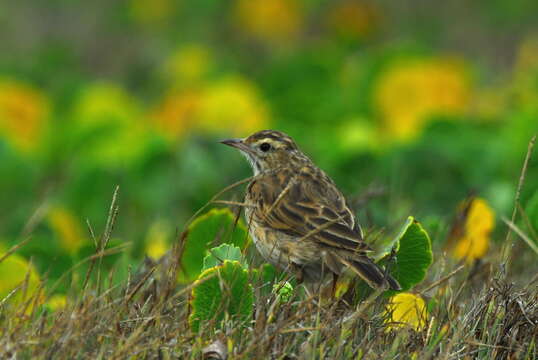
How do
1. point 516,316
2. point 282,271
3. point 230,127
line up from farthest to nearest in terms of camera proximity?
point 230,127 < point 282,271 < point 516,316

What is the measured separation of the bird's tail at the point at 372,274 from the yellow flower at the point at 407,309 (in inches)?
3.5

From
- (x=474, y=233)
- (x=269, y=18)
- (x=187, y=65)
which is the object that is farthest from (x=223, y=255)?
(x=269, y=18)

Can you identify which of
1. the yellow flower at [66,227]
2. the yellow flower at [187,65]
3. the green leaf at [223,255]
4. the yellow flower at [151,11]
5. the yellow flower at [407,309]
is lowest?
the yellow flower at [66,227]

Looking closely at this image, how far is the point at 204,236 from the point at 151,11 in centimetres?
1048

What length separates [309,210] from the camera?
5.45m

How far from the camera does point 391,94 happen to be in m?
11.4

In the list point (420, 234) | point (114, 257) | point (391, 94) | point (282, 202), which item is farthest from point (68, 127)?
point (420, 234)

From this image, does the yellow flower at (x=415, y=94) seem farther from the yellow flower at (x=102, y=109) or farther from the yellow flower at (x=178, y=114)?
the yellow flower at (x=102, y=109)

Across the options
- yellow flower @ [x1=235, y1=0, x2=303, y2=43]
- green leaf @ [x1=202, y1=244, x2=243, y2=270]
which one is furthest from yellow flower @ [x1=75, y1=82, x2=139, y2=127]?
green leaf @ [x1=202, y1=244, x2=243, y2=270]

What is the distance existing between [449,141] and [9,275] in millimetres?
4691

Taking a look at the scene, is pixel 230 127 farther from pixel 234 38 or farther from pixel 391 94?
pixel 234 38

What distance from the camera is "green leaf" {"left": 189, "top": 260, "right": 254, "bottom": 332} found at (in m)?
4.46

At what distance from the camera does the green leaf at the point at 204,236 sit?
5562mm

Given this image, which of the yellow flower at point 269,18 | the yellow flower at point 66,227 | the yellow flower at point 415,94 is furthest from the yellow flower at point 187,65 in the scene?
the yellow flower at point 66,227
